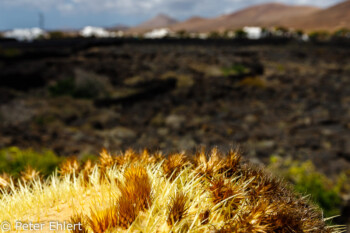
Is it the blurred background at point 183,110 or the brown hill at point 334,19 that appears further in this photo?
the brown hill at point 334,19

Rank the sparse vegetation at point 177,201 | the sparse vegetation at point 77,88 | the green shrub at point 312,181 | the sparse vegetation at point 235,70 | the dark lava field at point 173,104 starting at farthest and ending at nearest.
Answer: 1. the sparse vegetation at point 235,70
2. the sparse vegetation at point 77,88
3. the dark lava field at point 173,104
4. the green shrub at point 312,181
5. the sparse vegetation at point 177,201

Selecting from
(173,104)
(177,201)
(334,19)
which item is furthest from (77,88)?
(334,19)

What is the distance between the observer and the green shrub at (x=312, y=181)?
6.69m

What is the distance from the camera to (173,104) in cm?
1496

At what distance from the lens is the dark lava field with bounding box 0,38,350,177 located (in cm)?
1034

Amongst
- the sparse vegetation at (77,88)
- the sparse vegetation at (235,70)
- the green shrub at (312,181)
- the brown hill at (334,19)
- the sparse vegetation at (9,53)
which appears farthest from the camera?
the brown hill at (334,19)

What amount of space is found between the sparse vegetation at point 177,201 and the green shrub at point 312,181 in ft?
14.0

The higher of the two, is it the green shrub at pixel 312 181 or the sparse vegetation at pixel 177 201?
the sparse vegetation at pixel 177 201

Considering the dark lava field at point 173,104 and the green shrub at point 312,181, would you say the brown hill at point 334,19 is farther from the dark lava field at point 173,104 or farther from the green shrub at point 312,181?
the green shrub at point 312,181

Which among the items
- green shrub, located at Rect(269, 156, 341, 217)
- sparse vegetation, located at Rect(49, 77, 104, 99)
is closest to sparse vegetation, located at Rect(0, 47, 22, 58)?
sparse vegetation, located at Rect(49, 77, 104, 99)

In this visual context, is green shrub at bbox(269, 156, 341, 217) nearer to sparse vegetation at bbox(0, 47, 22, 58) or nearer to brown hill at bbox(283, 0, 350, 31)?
sparse vegetation at bbox(0, 47, 22, 58)

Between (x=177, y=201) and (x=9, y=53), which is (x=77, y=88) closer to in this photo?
(x=9, y=53)

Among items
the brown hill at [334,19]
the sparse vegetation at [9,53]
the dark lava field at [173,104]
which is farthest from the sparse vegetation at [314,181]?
the brown hill at [334,19]

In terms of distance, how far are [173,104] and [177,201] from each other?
1334 centimetres
